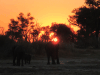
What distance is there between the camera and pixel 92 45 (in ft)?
148

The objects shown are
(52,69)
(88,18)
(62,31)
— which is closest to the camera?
(52,69)

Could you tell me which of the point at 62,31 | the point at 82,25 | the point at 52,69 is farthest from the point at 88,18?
the point at 52,69

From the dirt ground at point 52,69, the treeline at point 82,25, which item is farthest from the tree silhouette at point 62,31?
the dirt ground at point 52,69

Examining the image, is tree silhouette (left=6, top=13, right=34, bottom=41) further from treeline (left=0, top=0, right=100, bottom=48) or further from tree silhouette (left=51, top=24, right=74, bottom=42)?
tree silhouette (left=51, top=24, right=74, bottom=42)

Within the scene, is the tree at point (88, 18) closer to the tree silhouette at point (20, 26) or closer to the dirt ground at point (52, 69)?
the tree silhouette at point (20, 26)

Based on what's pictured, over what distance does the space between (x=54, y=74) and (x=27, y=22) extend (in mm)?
45675

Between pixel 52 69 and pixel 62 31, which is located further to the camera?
pixel 62 31

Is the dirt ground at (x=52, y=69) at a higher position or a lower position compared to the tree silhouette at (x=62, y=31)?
lower

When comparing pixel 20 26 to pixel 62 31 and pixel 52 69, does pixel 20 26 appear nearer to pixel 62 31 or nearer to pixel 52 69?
pixel 62 31

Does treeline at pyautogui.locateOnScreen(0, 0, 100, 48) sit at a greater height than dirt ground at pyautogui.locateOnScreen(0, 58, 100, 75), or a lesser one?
greater

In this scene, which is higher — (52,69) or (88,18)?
(88,18)

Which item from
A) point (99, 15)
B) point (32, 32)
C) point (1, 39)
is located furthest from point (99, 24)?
point (1, 39)

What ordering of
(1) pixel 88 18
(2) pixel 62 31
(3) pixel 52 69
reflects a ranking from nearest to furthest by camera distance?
1. (3) pixel 52 69
2. (1) pixel 88 18
3. (2) pixel 62 31

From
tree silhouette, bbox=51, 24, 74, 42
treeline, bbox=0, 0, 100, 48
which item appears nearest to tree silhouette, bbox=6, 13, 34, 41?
treeline, bbox=0, 0, 100, 48
